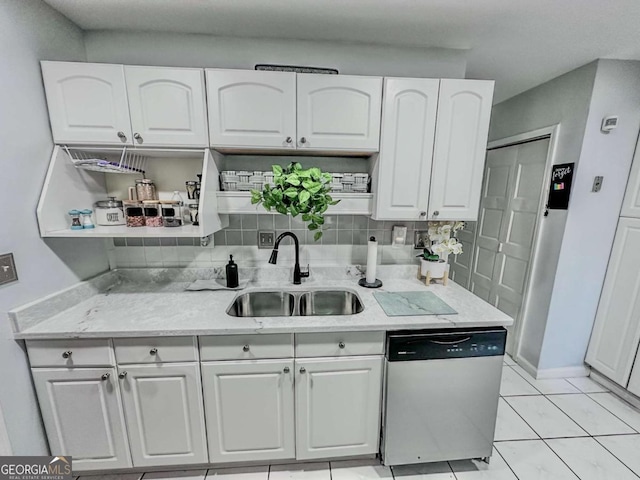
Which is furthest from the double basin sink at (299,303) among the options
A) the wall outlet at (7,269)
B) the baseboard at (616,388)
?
the baseboard at (616,388)

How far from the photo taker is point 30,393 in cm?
123

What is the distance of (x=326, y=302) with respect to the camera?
5.83 ft

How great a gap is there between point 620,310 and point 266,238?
2.69 metres

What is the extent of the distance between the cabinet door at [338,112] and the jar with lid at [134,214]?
0.99 meters

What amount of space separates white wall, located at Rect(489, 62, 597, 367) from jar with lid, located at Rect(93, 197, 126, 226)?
3026 mm

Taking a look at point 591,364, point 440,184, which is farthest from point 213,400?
point 591,364

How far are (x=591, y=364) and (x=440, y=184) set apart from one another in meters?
2.10

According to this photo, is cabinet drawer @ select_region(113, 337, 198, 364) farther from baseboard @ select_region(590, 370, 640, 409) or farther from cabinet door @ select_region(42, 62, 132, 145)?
baseboard @ select_region(590, 370, 640, 409)

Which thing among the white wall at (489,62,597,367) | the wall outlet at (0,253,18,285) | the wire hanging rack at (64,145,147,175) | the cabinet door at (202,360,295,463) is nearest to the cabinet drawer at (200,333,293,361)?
the cabinet door at (202,360,295,463)

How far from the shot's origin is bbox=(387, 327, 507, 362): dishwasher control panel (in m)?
1.28

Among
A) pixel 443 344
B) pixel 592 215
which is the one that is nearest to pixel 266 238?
pixel 443 344

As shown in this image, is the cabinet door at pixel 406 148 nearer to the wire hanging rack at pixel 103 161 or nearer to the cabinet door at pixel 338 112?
the cabinet door at pixel 338 112

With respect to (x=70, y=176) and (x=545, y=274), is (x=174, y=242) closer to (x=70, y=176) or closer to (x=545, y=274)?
(x=70, y=176)

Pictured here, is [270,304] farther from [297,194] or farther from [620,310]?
[620,310]
